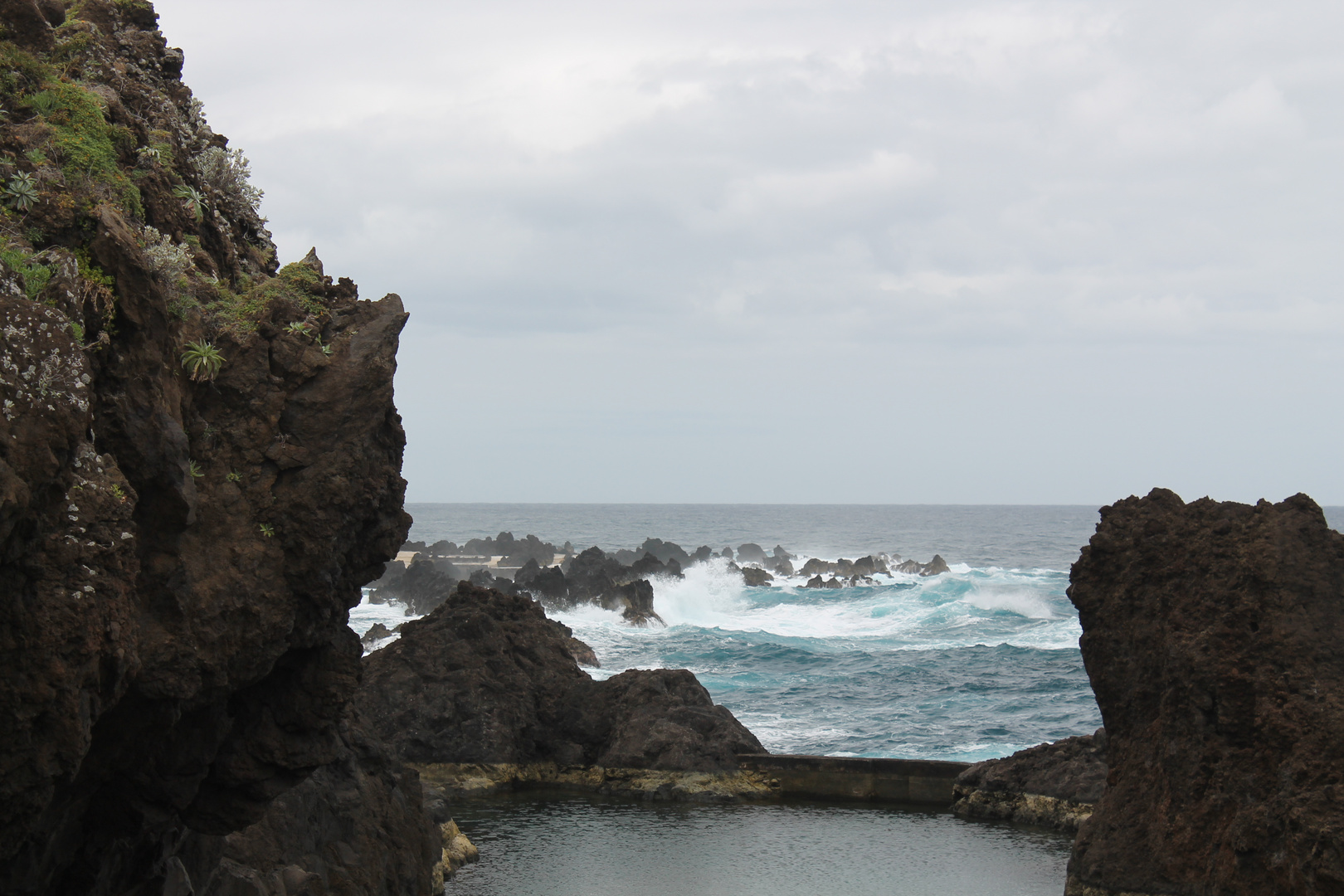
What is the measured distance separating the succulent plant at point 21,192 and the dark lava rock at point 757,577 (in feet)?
236

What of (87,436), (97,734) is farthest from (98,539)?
(97,734)

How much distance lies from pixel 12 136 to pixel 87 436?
271 cm

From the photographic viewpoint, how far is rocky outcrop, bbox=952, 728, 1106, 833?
20.5 meters

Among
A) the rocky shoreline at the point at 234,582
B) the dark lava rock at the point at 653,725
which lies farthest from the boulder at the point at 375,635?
the rocky shoreline at the point at 234,582

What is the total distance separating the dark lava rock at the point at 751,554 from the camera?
106 metres

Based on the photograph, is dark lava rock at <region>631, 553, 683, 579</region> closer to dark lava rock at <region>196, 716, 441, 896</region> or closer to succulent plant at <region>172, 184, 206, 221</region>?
dark lava rock at <region>196, 716, 441, 896</region>

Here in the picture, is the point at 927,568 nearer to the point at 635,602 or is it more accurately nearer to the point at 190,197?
the point at 635,602

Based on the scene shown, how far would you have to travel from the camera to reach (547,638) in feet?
90.7

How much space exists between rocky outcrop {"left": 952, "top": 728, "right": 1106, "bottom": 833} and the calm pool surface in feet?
1.63

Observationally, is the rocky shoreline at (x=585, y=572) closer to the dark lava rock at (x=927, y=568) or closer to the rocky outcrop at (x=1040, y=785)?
the dark lava rock at (x=927, y=568)

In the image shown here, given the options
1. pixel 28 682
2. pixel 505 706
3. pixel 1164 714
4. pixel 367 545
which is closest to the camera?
pixel 28 682

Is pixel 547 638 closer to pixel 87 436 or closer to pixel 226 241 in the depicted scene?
pixel 226 241

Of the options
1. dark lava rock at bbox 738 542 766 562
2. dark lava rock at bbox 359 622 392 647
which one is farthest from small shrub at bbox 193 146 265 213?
dark lava rock at bbox 738 542 766 562

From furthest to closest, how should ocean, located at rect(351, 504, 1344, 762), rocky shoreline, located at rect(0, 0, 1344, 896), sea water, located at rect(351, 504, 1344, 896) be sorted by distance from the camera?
1. ocean, located at rect(351, 504, 1344, 762)
2. sea water, located at rect(351, 504, 1344, 896)
3. rocky shoreline, located at rect(0, 0, 1344, 896)
